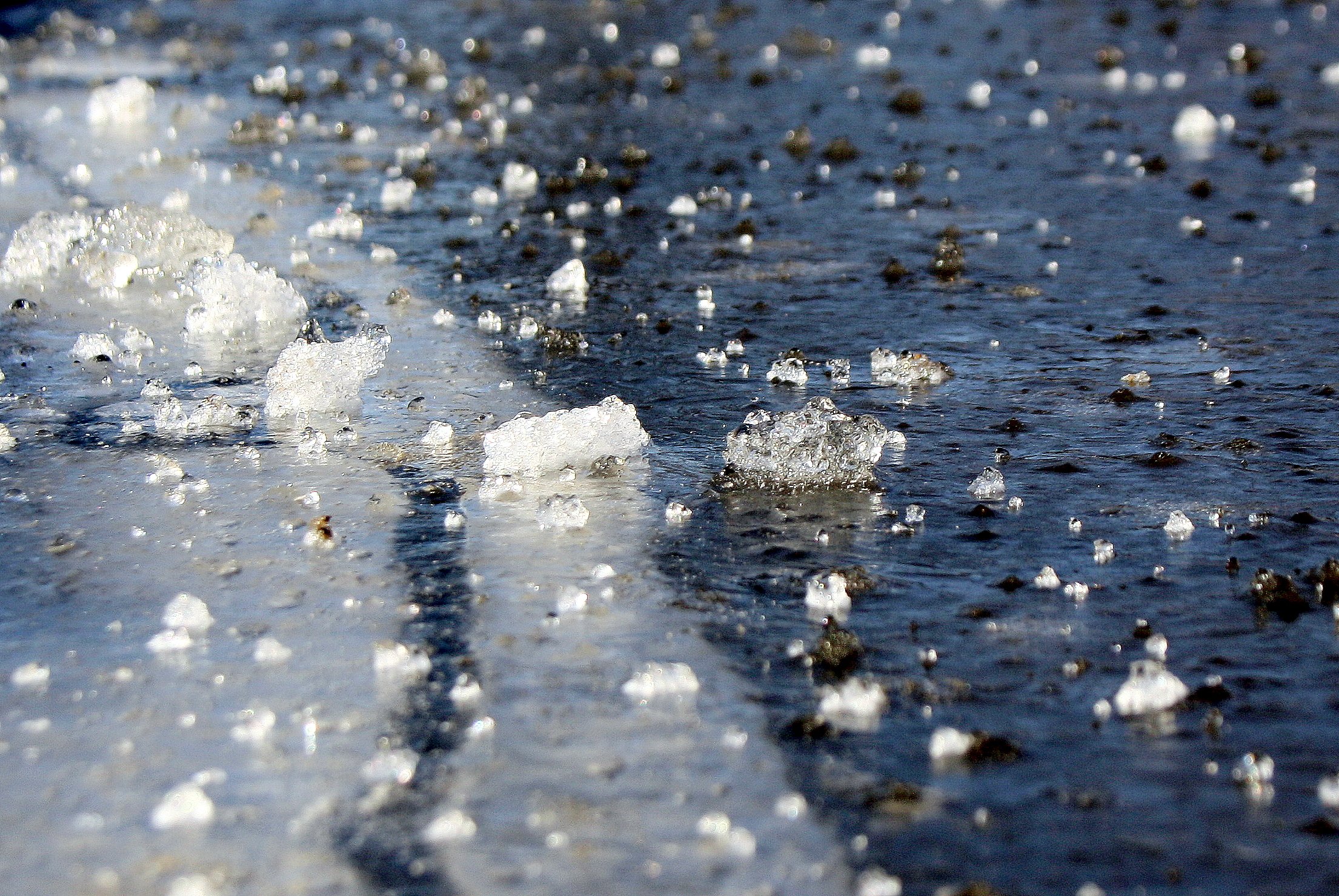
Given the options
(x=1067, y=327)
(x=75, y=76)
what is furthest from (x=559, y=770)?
(x=75, y=76)

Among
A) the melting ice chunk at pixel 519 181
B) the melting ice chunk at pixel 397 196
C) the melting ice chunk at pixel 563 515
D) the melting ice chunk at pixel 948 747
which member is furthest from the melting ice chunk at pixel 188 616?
the melting ice chunk at pixel 519 181

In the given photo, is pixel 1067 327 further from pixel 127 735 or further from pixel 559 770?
pixel 127 735

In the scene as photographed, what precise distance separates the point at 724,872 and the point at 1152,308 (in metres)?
3.52

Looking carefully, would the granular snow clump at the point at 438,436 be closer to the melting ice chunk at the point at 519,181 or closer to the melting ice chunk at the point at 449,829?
the melting ice chunk at the point at 449,829

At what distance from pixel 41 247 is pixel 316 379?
2082 mm

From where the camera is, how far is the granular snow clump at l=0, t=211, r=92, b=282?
5.89 m

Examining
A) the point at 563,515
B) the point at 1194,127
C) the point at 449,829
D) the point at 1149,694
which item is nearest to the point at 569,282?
the point at 563,515

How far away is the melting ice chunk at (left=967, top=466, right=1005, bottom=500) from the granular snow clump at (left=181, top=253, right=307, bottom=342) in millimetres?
2590

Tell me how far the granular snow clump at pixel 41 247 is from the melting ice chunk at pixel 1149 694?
Answer: 4639mm

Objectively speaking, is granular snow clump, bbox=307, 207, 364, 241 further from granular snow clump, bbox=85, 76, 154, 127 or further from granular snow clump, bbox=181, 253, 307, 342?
granular snow clump, bbox=85, 76, 154, 127

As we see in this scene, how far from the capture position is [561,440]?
399 centimetres

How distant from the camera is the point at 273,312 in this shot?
213 inches

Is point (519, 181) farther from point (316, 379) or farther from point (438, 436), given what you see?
point (438, 436)

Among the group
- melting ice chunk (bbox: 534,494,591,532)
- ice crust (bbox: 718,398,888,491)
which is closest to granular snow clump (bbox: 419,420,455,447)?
melting ice chunk (bbox: 534,494,591,532)
